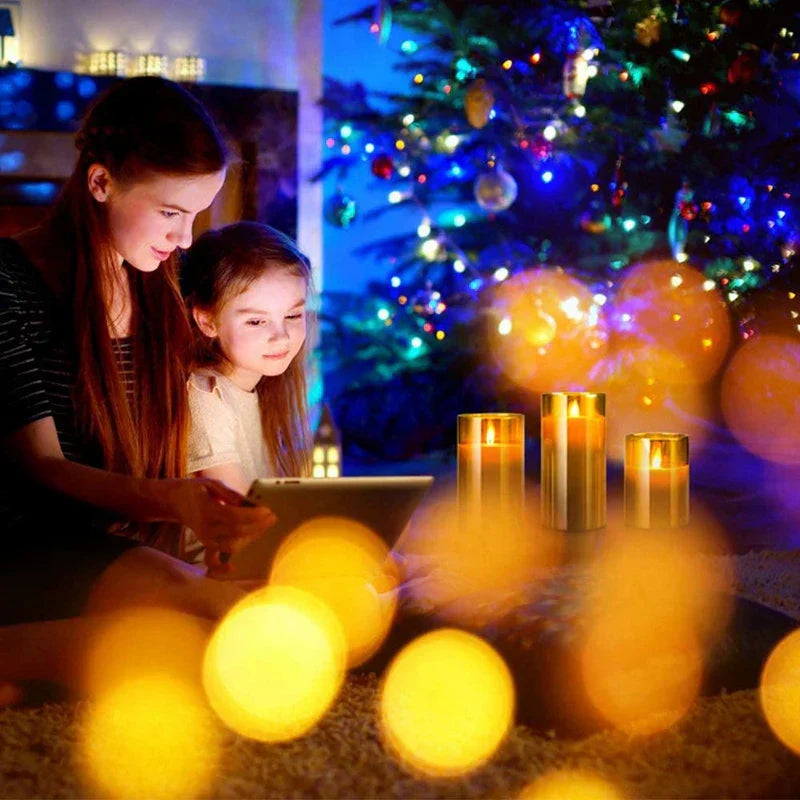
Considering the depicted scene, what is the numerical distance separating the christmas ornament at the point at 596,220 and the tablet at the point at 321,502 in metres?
1.78

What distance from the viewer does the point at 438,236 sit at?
347 cm

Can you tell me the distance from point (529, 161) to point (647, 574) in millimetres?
2045

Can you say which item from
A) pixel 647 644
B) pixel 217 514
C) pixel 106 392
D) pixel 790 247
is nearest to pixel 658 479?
pixel 647 644

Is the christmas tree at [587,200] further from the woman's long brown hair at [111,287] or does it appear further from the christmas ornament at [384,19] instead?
the woman's long brown hair at [111,287]

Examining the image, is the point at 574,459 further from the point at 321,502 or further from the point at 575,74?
the point at 575,74

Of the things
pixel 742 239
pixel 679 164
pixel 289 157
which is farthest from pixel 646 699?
pixel 289 157

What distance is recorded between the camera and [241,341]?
1.66m

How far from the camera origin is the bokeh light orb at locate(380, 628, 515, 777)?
3.98 ft

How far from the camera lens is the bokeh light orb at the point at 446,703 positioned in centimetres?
121

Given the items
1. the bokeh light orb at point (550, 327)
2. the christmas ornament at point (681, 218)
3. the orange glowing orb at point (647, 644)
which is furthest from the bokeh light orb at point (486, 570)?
the bokeh light orb at point (550, 327)

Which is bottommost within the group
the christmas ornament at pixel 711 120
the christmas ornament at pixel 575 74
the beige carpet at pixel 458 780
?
the beige carpet at pixel 458 780

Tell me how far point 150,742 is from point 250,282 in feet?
2.44

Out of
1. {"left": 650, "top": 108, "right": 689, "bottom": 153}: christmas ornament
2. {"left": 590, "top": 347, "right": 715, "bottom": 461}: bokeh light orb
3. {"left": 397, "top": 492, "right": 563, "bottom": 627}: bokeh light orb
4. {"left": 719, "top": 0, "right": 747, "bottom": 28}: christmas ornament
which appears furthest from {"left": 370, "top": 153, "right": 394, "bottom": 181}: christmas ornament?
{"left": 397, "top": 492, "right": 563, "bottom": 627}: bokeh light orb

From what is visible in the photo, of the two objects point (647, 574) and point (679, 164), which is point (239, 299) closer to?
point (647, 574)
